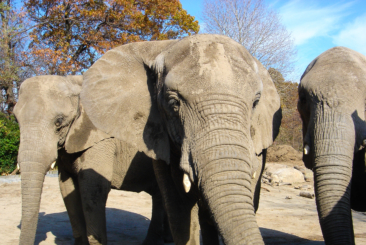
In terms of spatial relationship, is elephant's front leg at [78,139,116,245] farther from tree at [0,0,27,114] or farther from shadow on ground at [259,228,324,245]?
tree at [0,0,27,114]

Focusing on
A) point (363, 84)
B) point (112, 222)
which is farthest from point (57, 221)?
point (363, 84)

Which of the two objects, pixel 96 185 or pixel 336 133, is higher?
pixel 336 133

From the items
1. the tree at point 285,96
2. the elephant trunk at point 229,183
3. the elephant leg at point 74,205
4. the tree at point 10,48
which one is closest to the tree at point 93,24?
the tree at point 10,48

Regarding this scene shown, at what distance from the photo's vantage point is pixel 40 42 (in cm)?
1628

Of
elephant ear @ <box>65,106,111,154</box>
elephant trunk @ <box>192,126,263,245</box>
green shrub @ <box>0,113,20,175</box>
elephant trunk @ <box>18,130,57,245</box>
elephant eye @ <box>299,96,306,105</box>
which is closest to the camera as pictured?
elephant trunk @ <box>192,126,263,245</box>

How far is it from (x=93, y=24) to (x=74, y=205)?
12912mm

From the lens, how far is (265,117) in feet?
11.7

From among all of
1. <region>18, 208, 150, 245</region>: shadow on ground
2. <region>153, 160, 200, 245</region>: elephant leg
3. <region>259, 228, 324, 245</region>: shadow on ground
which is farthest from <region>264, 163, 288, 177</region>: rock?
<region>153, 160, 200, 245</region>: elephant leg

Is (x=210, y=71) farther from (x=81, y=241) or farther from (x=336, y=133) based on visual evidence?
(x=81, y=241)

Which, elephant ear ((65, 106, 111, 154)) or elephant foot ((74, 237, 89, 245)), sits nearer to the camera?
elephant ear ((65, 106, 111, 154))

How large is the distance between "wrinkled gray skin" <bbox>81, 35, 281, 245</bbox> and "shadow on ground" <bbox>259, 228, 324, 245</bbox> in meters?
1.82

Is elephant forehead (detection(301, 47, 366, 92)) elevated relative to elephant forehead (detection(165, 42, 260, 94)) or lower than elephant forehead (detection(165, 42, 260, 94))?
elevated

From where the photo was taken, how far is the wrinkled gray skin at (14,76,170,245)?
4449 mm

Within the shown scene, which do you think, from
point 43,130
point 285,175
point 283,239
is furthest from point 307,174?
point 43,130
